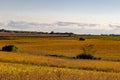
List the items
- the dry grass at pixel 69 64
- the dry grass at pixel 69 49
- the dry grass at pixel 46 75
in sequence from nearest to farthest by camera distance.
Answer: the dry grass at pixel 46 75 < the dry grass at pixel 69 64 < the dry grass at pixel 69 49

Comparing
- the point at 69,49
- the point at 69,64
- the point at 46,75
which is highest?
the point at 46,75

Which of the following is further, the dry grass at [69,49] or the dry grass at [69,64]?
the dry grass at [69,49]

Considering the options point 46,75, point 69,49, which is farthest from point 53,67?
point 69,49

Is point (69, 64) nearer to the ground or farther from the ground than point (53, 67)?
nearer to the ground

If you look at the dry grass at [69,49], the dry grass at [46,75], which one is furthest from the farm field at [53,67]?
the dry grass at [69,49]

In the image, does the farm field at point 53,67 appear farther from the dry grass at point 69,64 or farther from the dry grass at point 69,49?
the dry grass at point 69,49

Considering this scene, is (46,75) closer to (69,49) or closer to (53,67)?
(53,67)

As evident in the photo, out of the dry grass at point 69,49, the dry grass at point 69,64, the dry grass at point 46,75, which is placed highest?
the dry grass at point 46,75

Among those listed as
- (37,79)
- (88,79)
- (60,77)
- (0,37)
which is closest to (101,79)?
(88,79)

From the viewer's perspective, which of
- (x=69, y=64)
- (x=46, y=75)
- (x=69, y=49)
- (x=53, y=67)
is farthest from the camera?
(x=69, y=49)

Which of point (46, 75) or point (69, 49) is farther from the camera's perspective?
point (69, 49)

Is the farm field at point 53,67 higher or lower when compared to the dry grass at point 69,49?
higher

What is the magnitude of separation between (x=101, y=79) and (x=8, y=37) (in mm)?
132315

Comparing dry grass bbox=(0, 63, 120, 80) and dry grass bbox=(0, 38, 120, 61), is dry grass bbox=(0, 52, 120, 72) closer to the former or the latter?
dry grass bbox=(0, 63, 120, 80)
